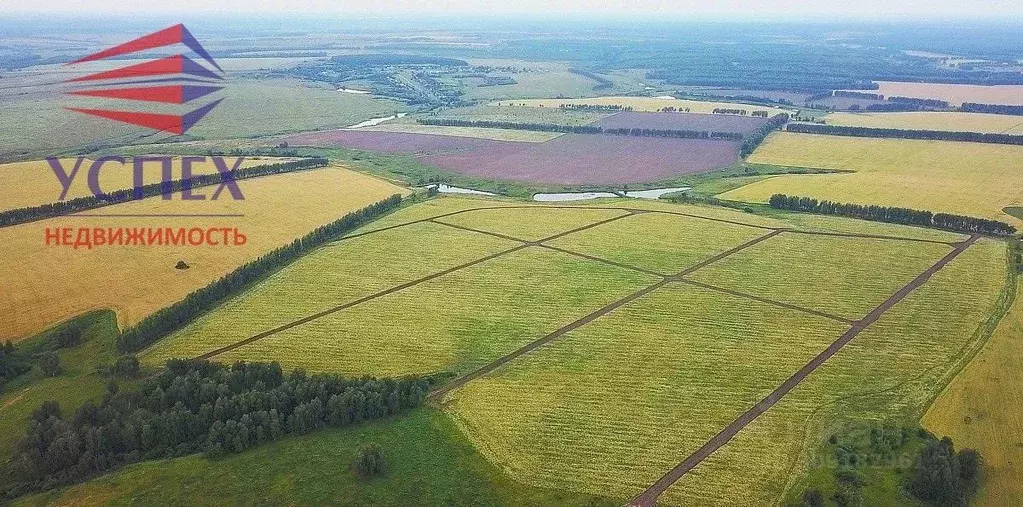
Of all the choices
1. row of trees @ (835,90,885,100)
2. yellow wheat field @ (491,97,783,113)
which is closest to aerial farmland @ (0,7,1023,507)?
yellow wheat field @ (491,97,783,113)

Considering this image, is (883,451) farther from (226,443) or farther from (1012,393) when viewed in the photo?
(226,443)

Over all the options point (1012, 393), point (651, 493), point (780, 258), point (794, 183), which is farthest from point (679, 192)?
point (651, 493)

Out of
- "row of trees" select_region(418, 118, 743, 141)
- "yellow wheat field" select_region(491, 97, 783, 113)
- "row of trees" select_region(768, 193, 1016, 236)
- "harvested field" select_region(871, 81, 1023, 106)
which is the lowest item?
"row of trees" select_region(768, 193, 1016, 236)

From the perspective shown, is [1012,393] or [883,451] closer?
[883,451]

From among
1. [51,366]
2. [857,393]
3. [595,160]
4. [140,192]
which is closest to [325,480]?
[51,366]

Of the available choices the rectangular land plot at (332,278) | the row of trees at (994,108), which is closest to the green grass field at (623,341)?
the rectangular land plot at (332,278)

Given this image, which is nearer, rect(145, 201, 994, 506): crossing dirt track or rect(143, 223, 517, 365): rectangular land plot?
rect(145, 201, 994, 506): crossing dirt track

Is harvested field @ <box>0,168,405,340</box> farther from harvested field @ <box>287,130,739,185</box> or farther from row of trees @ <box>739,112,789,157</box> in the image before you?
row of trees @ <box>739,112,789,157</box>
